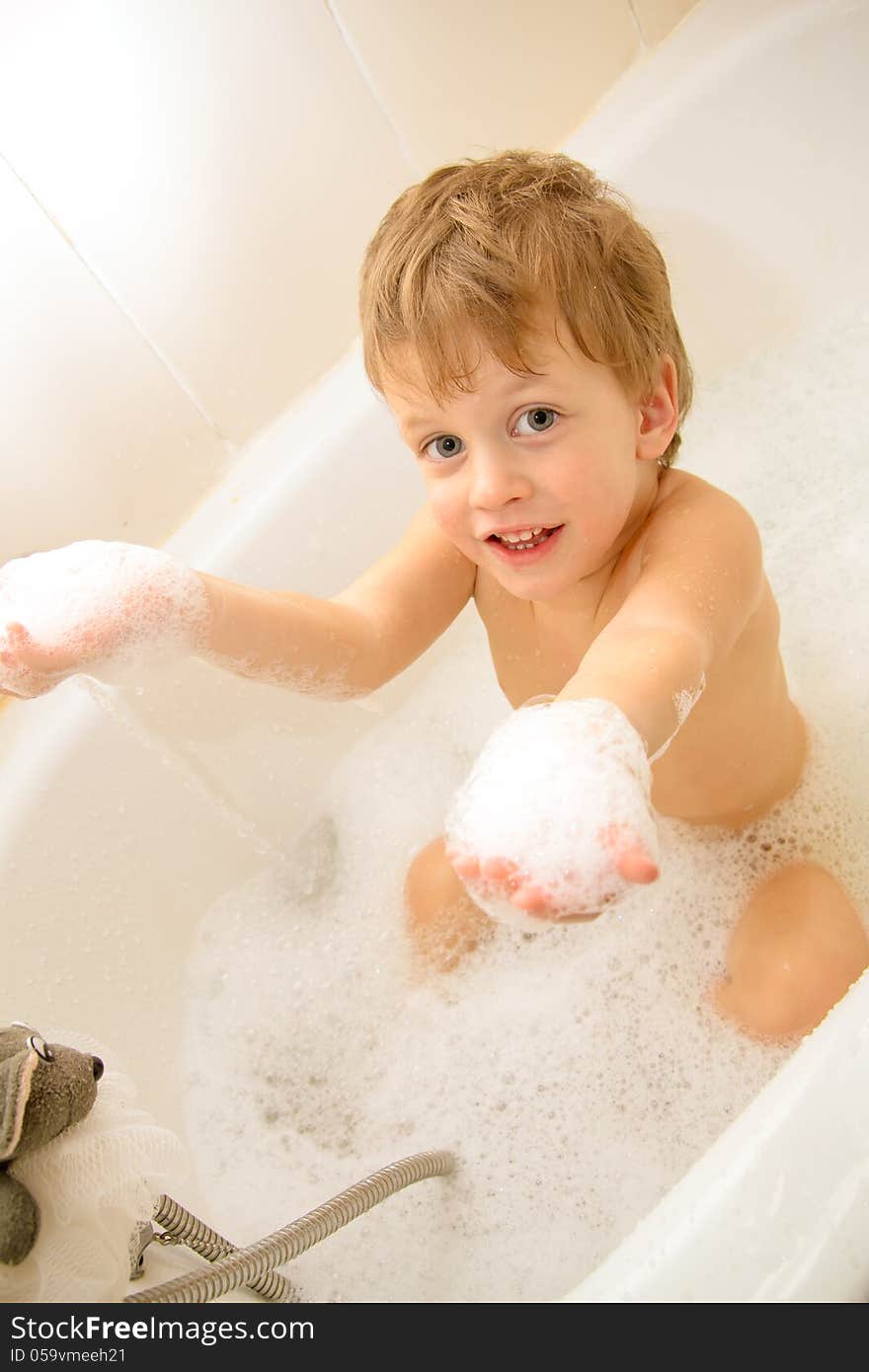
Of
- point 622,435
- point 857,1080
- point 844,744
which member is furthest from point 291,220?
point 857,1080

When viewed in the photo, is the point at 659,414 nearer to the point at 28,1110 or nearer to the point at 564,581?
the point at 564,581

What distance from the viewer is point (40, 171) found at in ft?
3.69

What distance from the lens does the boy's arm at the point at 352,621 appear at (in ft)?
3.07

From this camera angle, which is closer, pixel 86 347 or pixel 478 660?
pixel 86 347

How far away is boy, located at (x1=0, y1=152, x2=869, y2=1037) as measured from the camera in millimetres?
647

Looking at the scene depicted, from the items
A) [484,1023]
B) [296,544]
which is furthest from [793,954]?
[296,544]

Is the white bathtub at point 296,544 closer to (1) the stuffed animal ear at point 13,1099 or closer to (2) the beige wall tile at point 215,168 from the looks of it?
(2) the beige wall tile at point 215,168

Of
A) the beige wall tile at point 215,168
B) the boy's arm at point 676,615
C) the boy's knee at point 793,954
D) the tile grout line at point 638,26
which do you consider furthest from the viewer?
the tile grout line at point 638,26

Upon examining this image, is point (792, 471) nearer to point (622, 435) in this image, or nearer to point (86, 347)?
point (622, 435)

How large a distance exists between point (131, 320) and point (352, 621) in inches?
18.5

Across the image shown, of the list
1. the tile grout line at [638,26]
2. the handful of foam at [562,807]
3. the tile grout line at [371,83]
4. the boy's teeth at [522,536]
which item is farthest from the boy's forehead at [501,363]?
the tile grout line at [638,26]

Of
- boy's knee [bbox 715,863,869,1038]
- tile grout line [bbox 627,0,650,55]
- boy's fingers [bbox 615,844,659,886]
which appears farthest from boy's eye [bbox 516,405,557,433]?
tile grout line [bbox 627,0,650,55]

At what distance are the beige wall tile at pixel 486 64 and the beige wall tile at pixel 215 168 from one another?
0.04 metres

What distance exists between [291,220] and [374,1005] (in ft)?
2.76
